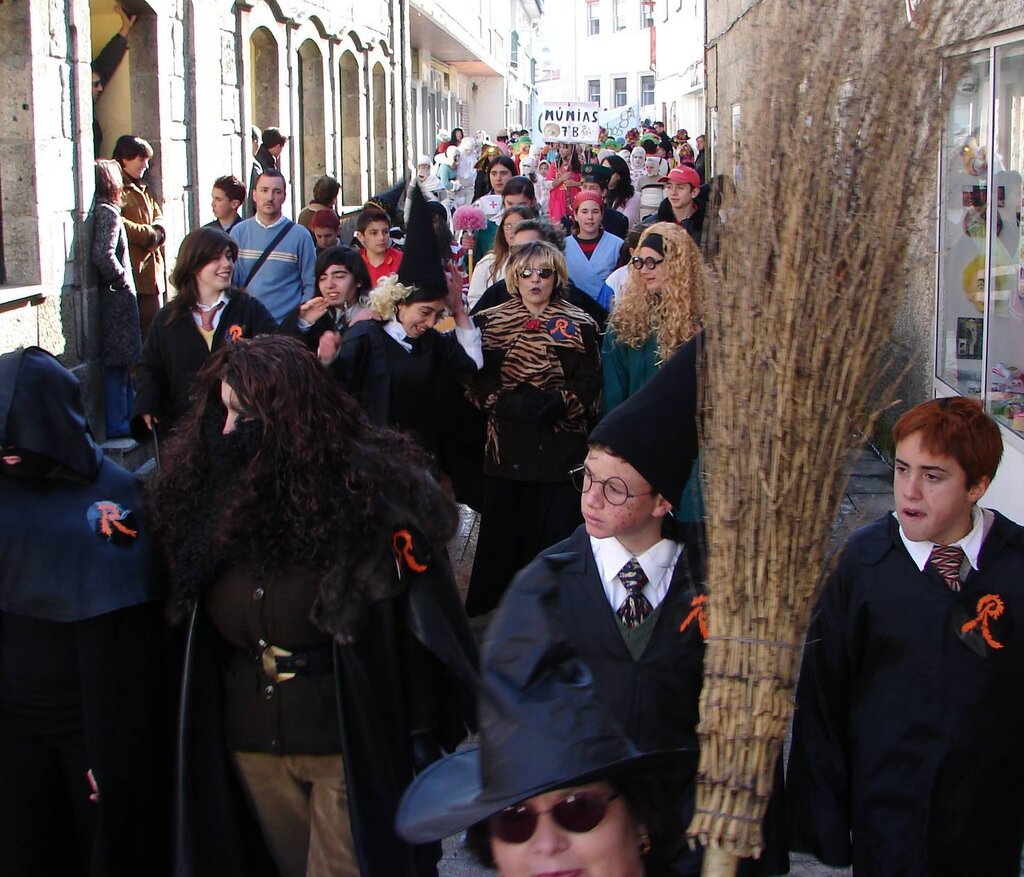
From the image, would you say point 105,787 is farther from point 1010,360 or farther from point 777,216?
point 1010,360

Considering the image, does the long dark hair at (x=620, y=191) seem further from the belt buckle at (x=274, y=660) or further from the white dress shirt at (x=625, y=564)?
the white dress shirt at (x=625, y=564)

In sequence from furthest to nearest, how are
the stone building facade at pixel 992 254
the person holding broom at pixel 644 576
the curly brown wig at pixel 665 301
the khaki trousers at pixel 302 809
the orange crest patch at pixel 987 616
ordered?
1. the stone building facade at pixel 992 254
2. the curly brown wig at pixel 665 301
3. the khaki trousers at pixel 302 809
4. the orange crest patch at pixel 987 616
5. the person holding broom at pixel 644 576

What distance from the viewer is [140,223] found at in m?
9.75

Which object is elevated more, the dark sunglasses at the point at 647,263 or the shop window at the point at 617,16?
the shop window at the point at 617,16

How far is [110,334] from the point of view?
30.7 feet

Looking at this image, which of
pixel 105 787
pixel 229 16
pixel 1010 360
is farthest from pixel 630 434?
pixel 229 16

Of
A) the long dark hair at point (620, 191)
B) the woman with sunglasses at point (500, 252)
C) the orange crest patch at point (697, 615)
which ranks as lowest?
the orange crest patch at point (697, 615)

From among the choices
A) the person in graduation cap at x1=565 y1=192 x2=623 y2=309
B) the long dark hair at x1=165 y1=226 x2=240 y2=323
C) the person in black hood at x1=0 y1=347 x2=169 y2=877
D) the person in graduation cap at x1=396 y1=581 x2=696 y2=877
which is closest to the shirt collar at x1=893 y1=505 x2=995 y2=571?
the person in graduation cap at x1=396 y1=581 x2=696 y2=877

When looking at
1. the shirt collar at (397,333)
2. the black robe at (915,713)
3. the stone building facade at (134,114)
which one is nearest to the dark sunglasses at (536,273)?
the shirt collar at (397,333)

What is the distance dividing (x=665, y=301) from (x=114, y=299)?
198 inches

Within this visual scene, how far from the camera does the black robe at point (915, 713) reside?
122 inches

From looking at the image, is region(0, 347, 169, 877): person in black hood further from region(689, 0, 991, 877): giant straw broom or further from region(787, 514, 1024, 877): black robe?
region(689, 0, 991, 877): giant straw broom

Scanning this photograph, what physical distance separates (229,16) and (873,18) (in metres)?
12.0

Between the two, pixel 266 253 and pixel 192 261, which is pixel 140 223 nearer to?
pixel 266 253
